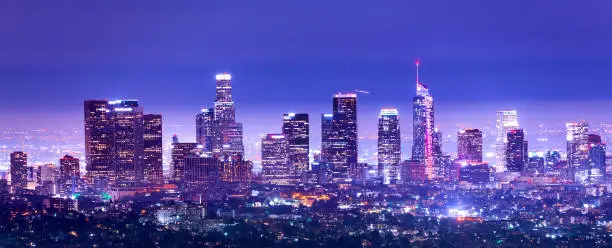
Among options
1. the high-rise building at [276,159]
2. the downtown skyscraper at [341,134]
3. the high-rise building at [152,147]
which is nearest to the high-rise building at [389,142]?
the downtown skyscraper at [341,134]

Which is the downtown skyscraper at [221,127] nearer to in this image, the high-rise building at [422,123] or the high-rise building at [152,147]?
the high-rise building at [152,147]

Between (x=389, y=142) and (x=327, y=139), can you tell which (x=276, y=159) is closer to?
(x=327, y=139)

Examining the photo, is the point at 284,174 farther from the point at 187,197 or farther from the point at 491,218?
the point at 491,218

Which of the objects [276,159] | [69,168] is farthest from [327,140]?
[69,168]

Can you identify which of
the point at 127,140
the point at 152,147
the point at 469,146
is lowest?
the point at 469,146

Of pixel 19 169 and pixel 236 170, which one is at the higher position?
pixel 19 169

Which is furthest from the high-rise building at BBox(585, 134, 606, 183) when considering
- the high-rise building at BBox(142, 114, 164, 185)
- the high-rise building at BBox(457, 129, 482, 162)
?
the high-rise building at BBox(142, 114, 164, 185)

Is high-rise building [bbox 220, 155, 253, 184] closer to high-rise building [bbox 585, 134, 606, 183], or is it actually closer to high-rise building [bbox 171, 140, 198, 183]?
high-rise building [bbox 171, 140, 198, 183]
